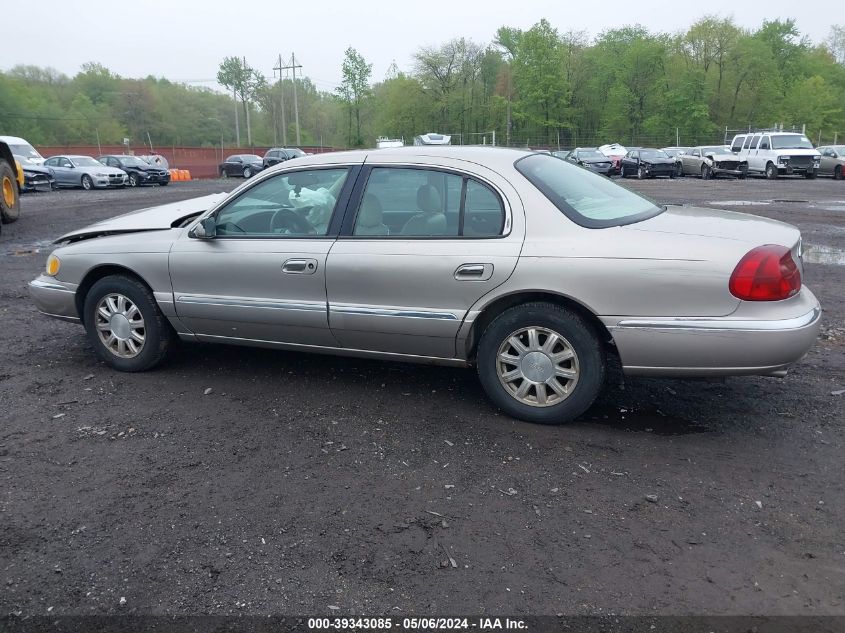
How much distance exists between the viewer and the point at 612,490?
3.34 metres

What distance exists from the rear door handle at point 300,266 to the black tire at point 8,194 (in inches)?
490

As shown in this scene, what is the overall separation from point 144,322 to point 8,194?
1192 centimetres

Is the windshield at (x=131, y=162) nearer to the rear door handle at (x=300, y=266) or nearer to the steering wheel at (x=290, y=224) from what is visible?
the steering wheel at (x=290, y=224)

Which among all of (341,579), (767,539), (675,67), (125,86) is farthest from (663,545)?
(125,86)

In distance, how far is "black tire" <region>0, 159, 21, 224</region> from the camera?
1422 cm

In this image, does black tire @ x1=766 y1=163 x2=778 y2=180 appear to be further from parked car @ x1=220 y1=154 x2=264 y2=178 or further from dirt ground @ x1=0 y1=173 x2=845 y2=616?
dirt ground @ x1=0 y1=173 x2=845 y2=616

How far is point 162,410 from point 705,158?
1275 inches

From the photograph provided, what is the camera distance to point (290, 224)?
4.63 metres

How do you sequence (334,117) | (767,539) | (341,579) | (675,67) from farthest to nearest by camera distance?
(334,117), (675,67), (767,539), (341,579)

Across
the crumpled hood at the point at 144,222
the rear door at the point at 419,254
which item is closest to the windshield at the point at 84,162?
the crumpled hood at the point at 144,222

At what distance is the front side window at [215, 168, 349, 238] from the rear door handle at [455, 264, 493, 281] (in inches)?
39.3

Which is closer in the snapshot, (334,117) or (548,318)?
(548,318)

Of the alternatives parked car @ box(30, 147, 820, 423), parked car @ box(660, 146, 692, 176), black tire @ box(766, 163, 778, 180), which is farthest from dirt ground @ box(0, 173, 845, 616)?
parked car @ box(660, 146, 692, 176)

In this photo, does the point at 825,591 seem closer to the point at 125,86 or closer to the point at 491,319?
the point at 491,319
